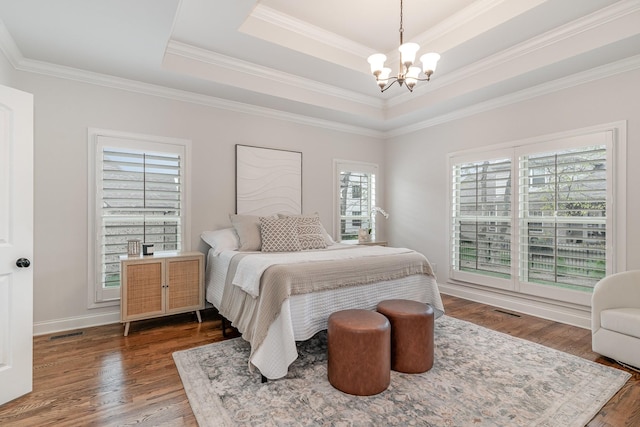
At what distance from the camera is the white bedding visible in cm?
219

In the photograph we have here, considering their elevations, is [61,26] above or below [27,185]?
above

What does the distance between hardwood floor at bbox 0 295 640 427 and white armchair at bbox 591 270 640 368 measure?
129mm

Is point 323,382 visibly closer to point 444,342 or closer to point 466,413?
point 466,413

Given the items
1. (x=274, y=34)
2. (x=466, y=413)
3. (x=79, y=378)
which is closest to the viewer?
(x=466, y=413)

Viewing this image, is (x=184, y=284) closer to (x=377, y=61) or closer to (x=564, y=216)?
(x=377, y=61)

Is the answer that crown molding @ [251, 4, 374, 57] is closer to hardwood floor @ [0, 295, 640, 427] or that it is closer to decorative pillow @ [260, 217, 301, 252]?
decorative pillow @ [260, 217, 301, 252]

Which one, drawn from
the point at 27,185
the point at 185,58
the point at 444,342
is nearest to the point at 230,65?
the point at 185,58

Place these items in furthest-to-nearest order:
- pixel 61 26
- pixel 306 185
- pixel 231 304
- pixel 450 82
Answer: pixel 306 185
pixel 450 82
pixel 231 304
pixel 61 26

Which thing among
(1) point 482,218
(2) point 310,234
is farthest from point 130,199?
(1) point 482,218

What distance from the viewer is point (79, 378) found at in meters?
2.28

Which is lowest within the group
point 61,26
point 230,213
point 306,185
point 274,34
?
point 230,213

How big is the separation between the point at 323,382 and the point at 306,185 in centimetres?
298

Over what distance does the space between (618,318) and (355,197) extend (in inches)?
137

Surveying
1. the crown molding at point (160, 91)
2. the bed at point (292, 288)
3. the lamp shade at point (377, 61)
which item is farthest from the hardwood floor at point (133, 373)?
the lamp shade at point (377, 61)
